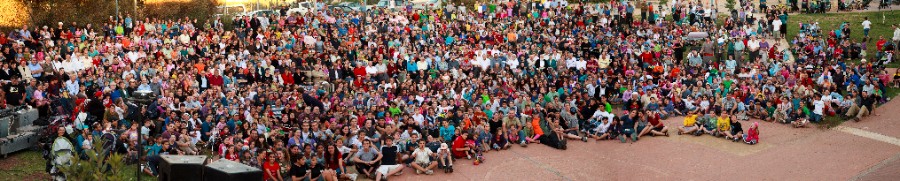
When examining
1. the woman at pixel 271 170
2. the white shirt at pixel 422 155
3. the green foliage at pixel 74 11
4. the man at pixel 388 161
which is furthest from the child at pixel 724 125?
the green foliage at pixel 74 11

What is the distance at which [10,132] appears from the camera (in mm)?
16734

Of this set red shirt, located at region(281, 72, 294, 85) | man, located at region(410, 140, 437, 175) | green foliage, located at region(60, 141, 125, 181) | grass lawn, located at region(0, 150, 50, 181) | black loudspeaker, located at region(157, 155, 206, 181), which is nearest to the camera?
black loudspeaker, located at region(157, 155, 206, 181)

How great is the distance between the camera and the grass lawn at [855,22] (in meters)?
31.1

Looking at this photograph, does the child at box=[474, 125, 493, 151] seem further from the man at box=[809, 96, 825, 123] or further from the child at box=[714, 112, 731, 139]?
the man at box=[809, 96, 825, 123]

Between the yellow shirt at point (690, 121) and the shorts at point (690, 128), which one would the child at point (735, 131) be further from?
the yellow shirt at point (690, 121)

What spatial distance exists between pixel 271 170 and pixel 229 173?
4.84m

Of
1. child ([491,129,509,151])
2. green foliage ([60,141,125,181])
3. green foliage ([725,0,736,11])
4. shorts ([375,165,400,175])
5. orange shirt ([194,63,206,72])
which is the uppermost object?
green foliage ([725,0,736,11])

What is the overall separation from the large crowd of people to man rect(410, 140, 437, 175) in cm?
2

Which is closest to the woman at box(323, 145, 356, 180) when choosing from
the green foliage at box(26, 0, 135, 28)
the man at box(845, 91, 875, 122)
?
the man at box(845, 91, 875, 122)

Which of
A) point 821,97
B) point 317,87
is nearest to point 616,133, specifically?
point 821,97

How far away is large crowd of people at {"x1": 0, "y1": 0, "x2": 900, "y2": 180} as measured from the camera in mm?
16688

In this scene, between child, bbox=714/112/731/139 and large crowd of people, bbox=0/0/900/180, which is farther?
child, bbox=714/112/731/139

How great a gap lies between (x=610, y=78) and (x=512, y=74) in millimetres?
2460

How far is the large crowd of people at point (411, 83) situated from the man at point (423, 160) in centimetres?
2
